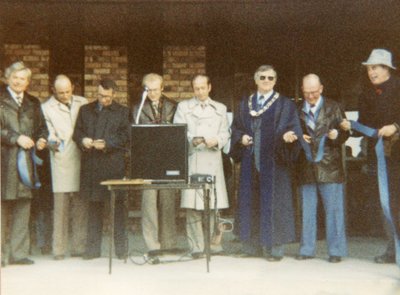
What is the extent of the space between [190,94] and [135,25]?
112 cm

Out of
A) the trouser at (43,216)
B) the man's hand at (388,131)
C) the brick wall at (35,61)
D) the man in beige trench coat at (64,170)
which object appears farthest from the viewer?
the brick wall at (35,61)

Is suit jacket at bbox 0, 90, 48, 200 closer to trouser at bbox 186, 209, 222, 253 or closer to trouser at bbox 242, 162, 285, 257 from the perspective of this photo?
trouser at bbox 186, 209, 222, 253

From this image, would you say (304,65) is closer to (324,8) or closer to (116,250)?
(324,8)

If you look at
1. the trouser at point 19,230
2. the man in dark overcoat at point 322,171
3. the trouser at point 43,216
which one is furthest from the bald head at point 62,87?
the man in dark overcoat at point 322,171

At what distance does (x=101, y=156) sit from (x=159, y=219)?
2.97 ft

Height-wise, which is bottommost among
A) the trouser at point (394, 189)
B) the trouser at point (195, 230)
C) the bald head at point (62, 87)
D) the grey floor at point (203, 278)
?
the grey floor at point (203, 278)

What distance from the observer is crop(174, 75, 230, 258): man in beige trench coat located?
8164 millimetres

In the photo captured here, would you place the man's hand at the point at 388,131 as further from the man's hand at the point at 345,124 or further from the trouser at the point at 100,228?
the trouser at the point at 100,228

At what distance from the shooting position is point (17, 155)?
7848 mm

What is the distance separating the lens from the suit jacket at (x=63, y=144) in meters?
8.23

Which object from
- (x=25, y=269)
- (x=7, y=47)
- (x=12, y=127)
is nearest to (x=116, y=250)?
(x=25, y=269)

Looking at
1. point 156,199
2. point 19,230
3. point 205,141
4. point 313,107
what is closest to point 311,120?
point 313,107

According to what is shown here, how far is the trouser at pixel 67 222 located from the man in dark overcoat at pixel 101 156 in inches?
4.9

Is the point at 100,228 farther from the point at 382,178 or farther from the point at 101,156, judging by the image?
the point at 382,178
